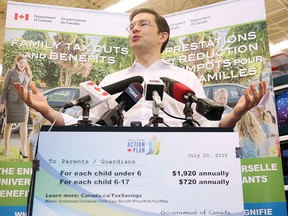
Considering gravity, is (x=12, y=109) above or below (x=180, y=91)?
above

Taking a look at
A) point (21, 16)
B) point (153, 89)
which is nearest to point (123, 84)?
point (153, 89)

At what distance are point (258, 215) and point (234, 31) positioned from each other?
1.40 metres

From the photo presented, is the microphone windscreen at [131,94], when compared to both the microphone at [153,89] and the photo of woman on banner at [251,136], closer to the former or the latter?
the microphone at [153,89]

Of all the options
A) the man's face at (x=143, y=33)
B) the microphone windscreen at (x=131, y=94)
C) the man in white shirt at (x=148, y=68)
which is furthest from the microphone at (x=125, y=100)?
the man's face at (x=143, y=33)

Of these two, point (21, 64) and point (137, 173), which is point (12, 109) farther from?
point (137, 173)

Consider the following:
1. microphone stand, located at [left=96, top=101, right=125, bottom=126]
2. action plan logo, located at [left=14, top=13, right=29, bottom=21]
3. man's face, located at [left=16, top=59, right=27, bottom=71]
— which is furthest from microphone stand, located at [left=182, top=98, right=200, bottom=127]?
action plan logo, located at [left=14, top=13, right=29, bottom=21]

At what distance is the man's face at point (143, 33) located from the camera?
7.23ft

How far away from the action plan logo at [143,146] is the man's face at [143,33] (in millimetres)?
1306

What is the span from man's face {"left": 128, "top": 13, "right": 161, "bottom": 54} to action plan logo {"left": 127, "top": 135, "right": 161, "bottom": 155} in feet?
4.28

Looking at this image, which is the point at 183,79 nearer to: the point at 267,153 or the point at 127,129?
the point at 267,153

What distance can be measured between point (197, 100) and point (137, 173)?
43cm

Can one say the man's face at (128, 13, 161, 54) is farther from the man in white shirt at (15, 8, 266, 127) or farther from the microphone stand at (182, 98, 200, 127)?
the microphone stand at (182, 98, 200, 127)

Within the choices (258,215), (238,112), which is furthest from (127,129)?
(258,215)

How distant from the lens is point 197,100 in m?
1.29
